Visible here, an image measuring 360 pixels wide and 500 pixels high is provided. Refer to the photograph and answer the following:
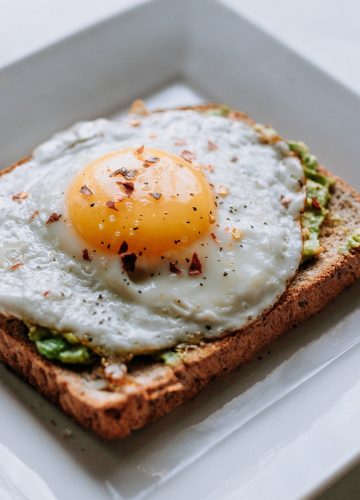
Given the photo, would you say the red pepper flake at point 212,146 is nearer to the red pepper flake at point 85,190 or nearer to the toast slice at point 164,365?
the toast slice at point 164,365

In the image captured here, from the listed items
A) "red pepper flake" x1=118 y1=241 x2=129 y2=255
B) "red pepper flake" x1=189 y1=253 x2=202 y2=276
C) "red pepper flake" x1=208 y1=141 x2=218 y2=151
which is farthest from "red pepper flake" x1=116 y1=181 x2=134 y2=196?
"red pepper flake" x1=208 y1=141 x2=218 y2=151

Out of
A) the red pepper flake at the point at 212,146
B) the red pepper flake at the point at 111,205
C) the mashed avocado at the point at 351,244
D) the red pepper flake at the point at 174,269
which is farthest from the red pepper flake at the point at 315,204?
the red pepper flake at the point at 111,205

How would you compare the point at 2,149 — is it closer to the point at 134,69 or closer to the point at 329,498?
the point at 134,69

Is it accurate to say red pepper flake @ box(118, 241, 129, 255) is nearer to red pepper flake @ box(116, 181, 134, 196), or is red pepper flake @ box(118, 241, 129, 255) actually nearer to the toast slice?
red pepper flake @ box(116, 181, 134, 196)

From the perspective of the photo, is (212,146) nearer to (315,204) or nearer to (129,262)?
(315,204)

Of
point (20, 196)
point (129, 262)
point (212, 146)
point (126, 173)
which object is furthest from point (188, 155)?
point (20, 196)

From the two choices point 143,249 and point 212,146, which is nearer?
point 143,249

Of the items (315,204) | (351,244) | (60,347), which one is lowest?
(60,347)
